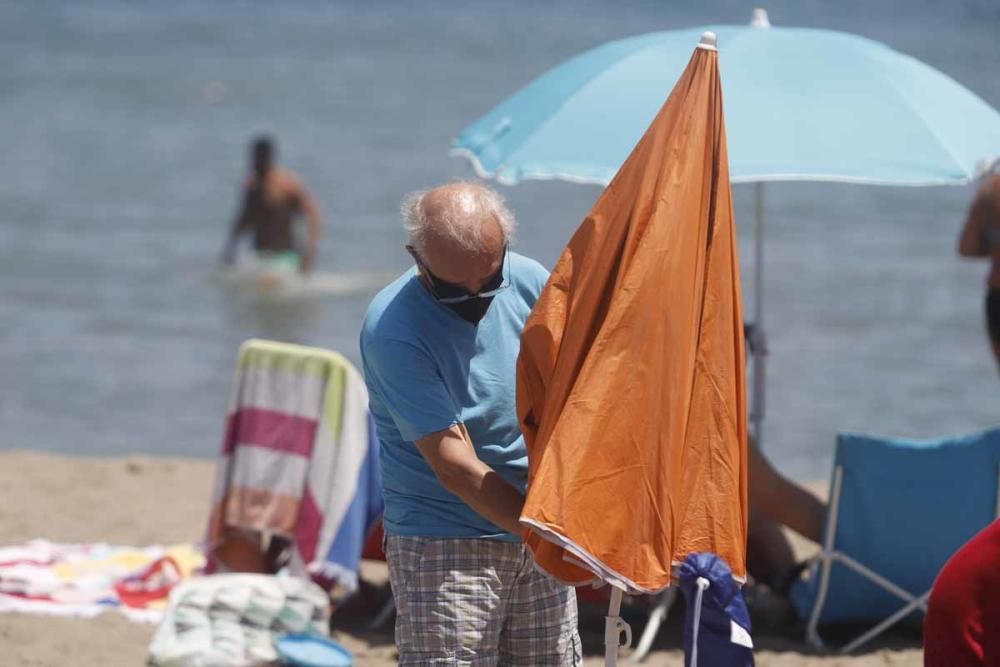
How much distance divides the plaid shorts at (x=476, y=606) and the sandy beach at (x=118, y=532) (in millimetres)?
1760

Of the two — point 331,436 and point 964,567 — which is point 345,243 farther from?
point 964,567

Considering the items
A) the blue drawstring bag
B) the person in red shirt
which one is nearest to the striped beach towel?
the blue drawstring bag

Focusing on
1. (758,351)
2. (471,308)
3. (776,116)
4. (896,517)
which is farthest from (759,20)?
(471,308)

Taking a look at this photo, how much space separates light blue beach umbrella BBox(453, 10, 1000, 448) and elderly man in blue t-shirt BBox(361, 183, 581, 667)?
1608mm

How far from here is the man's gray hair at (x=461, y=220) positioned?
3.04m

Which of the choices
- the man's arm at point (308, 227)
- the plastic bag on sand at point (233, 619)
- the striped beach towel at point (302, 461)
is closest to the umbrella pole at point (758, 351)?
the striped beach towel at point (302, 461)

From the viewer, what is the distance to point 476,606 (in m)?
3.21

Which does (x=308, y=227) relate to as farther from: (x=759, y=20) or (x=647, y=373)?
(x=647, y=373)

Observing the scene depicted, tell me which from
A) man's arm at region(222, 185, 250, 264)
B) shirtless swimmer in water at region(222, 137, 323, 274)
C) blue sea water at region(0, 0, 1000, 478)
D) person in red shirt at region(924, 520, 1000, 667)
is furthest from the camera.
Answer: man's arm at region(222, 185, 250, 264)

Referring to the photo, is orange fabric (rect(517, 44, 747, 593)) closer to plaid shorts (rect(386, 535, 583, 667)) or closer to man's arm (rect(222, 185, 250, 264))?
plaid shorts (rect(386, 535, 583, 667))

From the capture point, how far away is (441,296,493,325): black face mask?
3154mm

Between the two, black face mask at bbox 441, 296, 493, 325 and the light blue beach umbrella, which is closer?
black face mask at bbox 441, 296, 493, 325

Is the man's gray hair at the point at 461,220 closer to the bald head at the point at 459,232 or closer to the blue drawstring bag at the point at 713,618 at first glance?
the bald head at the point at 459,232

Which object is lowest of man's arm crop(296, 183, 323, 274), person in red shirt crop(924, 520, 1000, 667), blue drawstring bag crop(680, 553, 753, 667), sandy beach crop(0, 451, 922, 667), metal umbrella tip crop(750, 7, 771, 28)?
sandy beach crop(0, 451, 922, 667)
